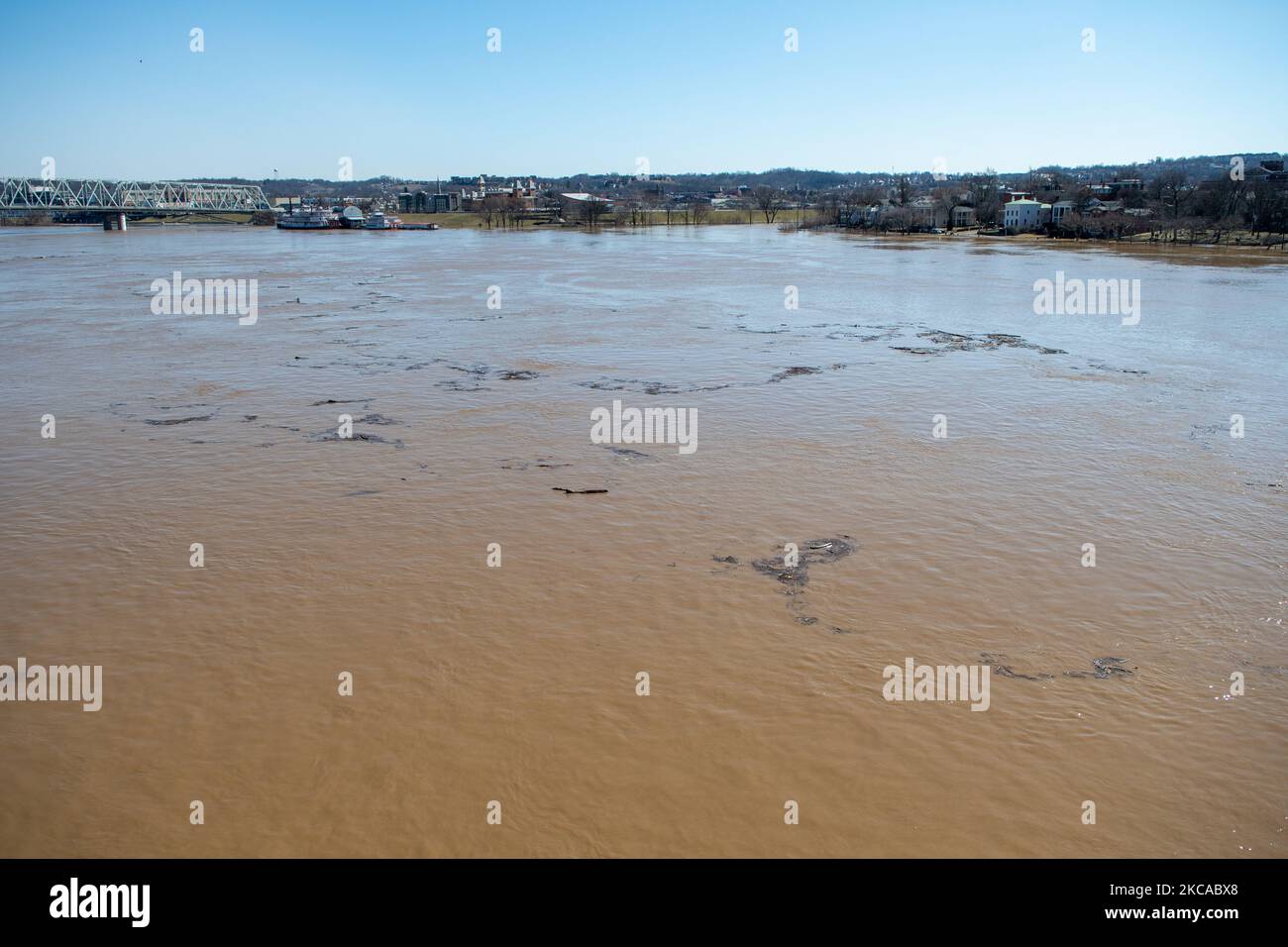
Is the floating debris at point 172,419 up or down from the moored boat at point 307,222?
down

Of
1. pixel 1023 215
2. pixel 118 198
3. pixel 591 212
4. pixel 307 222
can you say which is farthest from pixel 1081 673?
pixel 118 198

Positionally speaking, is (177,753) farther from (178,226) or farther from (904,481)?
(178,226)

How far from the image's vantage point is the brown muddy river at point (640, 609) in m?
5.42

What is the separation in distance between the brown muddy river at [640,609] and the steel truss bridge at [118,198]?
352ft

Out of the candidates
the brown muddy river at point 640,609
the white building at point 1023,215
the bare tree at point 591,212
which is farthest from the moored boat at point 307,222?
the brown muddy river at point 640,609

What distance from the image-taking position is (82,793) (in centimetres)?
553

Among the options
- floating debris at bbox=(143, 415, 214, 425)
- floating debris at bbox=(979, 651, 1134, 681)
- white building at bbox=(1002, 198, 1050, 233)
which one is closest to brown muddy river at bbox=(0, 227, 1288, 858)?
floating debris at bbox=(979, 651, 1134, 681)

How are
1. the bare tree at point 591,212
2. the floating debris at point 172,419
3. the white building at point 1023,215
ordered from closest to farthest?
the floating debris at point 172,419 < the white building at point 1023,215 < the bare tree at point 591,212

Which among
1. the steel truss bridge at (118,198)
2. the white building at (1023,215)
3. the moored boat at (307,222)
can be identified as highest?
the steel truss bridge at (118,198)

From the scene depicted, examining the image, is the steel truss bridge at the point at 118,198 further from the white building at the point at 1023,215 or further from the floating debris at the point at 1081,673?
the floating debris at the point at 1081,673

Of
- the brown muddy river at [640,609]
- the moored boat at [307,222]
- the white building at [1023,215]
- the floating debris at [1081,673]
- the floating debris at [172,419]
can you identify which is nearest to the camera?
the brown muddy river at [640,609]

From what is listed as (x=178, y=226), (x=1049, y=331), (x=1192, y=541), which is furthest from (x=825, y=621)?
(x=178, y=226)

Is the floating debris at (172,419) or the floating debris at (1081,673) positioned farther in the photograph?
the floating debris at (172,419)

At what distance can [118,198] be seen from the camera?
124062mm
